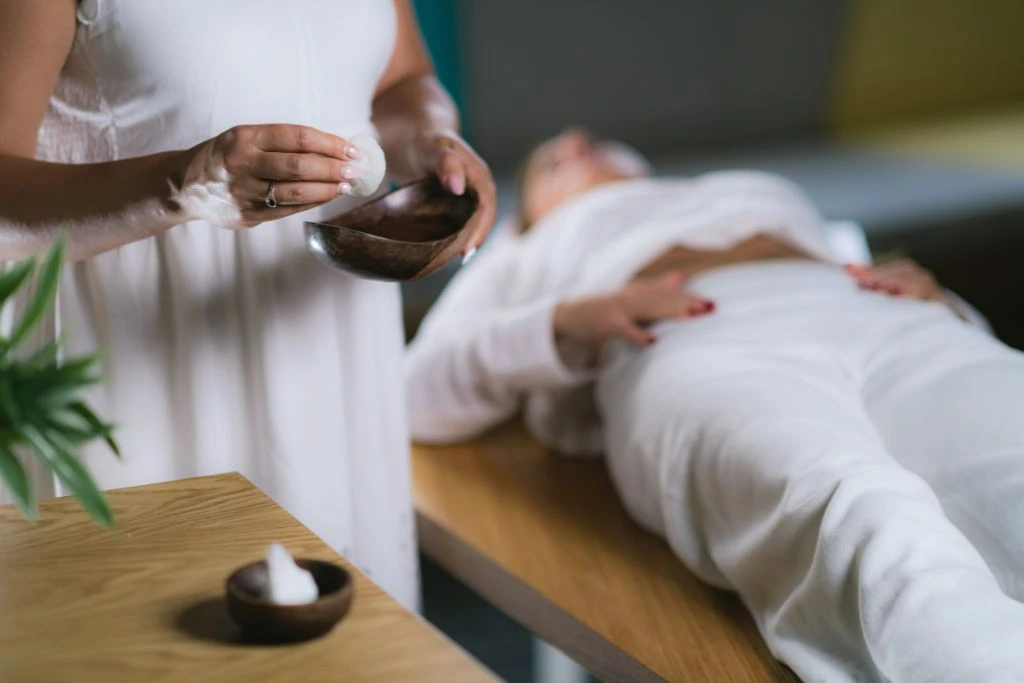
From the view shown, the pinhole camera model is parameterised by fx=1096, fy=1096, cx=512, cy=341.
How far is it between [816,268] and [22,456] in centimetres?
120

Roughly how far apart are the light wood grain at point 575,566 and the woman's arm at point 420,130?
0.54 meters

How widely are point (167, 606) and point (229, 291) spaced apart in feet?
1.64

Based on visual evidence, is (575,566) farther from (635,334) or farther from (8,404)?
(8,404)

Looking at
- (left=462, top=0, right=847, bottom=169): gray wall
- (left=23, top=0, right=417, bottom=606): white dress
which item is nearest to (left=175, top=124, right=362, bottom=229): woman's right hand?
(left=23, top=0, right=417, bottom=606): white dress

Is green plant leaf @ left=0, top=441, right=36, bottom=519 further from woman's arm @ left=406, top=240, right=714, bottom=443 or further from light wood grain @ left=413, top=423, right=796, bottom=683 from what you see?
Result: woman's arm @ left=406, top=240, right=714, bottom=443

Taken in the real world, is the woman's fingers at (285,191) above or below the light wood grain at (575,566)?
above

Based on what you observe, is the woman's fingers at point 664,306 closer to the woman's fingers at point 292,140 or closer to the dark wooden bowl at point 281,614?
the woman's fingers at point 292,140

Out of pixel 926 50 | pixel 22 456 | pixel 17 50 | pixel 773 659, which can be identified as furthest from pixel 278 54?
pixel 926 50

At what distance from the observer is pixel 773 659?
4.09 ft

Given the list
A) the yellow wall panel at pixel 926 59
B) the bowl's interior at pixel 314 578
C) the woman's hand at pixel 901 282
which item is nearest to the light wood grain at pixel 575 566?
the woman's hand at pixel 901 282

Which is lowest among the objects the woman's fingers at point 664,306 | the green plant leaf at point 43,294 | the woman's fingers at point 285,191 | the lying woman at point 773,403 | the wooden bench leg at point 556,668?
the wooden bench leg at point 556,668

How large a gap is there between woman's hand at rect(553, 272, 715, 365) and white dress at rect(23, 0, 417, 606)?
45cm

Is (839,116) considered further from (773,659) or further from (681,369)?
(773,659)

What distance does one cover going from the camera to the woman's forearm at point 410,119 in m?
1.25
